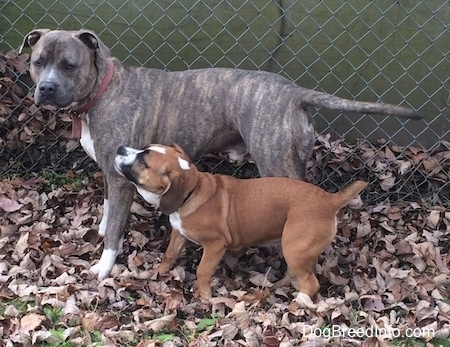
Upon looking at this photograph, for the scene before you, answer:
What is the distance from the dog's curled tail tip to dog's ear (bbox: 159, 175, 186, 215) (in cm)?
95

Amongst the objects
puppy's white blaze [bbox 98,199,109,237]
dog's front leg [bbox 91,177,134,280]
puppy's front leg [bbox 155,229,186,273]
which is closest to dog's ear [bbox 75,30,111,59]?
dog's front leg [bbox 91,177,134,280]

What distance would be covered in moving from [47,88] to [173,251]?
1294 millimetres

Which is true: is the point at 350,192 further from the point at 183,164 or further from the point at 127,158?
the point at 127,158

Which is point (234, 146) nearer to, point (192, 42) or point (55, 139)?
point (192, 42)

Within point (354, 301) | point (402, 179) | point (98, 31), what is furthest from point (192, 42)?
point (354, 301)

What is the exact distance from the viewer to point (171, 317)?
424 cm

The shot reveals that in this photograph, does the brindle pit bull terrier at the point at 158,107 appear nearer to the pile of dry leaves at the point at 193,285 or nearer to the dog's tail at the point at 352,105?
the dog's tail at the point at 352,105

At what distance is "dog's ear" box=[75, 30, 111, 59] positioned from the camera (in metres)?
4.77

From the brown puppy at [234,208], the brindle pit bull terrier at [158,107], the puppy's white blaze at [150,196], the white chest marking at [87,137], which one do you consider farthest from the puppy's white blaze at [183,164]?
the white chest marking at [87,137]

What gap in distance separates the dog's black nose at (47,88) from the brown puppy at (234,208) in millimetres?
Result: 577

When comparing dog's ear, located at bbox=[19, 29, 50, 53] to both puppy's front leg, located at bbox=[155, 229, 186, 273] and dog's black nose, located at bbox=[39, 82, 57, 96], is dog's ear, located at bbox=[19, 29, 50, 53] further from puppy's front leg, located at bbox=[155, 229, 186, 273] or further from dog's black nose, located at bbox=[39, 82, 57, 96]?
puppy's front leg, located at bbox=[155, 229, 186, 273]

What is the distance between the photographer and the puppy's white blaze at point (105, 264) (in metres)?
4.84

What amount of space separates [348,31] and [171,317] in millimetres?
2805

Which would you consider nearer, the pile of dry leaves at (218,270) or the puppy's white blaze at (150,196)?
the pile of dry leaves at (218,270)
